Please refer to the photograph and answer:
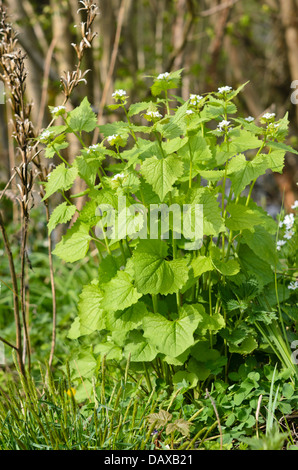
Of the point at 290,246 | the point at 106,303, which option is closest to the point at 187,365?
Answer: the point at 106,303

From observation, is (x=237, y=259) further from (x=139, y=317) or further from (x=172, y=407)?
(x=172, y=407)

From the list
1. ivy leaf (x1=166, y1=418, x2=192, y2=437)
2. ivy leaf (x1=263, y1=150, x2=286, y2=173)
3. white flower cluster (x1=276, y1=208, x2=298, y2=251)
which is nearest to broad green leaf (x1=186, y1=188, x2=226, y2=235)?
ivy leaf (x1=263, y1=150, x2=286, y2=173)

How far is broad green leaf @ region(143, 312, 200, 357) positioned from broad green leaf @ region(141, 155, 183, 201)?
0.41 metres

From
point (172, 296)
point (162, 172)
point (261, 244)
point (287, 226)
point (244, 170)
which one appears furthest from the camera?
point (287, 226)

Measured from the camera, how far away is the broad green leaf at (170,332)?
143 cm

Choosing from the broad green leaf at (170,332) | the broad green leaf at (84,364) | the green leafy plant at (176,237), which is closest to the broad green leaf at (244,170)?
the green leafy plant at (176,237)

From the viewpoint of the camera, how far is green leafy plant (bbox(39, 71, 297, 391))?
1.46 m

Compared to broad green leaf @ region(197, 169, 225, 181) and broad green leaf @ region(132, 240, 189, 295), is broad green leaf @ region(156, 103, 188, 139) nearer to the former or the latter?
broad green leaf @ region(197, 169, 225, 181)

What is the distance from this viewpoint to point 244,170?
149cm

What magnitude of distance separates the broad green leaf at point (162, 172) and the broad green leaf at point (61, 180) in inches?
10.0

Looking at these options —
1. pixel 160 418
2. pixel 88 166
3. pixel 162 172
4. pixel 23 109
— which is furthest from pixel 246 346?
pixel 23 109

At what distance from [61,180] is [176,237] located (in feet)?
1.33

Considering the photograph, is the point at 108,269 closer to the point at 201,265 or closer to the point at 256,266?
the point at 201,265

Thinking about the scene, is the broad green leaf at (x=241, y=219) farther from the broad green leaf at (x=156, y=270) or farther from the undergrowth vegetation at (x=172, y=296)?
the broad green leaf at (x=156, y=270)
